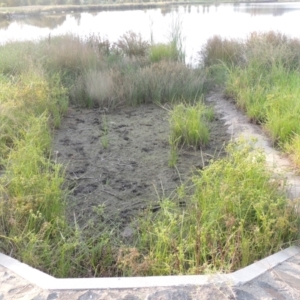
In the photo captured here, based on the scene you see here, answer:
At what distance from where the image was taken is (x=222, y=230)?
2391mm

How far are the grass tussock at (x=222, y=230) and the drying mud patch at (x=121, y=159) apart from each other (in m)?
0.32

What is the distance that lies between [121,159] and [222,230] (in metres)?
1.52

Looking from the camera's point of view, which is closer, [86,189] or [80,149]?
[86,189]

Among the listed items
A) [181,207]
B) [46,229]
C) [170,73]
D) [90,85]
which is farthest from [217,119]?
[46,229]

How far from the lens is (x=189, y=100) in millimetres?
5152

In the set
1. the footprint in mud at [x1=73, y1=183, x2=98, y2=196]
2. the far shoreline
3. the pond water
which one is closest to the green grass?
the footprint in mud at [x1=73, y1=183, x2=98, y2=196]

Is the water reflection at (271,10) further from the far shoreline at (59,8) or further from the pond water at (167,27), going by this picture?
the far shoreline at (59,8)

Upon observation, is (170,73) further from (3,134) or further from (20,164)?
(20,164)

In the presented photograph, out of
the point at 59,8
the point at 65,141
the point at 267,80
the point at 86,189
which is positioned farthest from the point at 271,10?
the point at 86,189

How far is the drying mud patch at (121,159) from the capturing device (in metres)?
2.97

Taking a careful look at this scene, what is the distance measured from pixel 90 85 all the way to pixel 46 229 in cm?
318

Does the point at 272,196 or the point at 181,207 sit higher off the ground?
the point at 272,196

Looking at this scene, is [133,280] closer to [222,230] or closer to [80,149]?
[222,230]

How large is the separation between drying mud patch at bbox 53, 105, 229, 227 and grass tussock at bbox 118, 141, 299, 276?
32 centimetres
